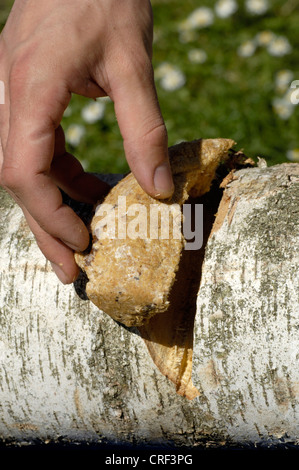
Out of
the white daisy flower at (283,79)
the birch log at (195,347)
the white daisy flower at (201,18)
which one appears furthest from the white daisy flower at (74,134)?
the birch log at (195,347)

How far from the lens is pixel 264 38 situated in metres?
3.72

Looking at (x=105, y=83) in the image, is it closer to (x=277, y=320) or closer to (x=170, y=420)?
(x=277, y=320)

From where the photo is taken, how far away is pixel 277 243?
153 centimetres

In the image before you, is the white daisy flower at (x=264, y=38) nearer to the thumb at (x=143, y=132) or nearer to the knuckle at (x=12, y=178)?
the thumb at (x=143, y=132)

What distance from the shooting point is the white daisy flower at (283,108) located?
3336mm

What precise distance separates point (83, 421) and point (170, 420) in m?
0.31

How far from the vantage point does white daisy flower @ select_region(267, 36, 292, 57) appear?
362 cm

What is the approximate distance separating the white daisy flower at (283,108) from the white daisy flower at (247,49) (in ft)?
1.68

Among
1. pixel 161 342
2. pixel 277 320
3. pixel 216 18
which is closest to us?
pixel 277 320

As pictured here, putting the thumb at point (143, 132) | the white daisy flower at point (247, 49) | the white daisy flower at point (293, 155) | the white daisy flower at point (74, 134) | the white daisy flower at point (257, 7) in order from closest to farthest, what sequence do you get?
the thumb at point (143, 132), the white daisy flower at point (293, 155), the white daisy flower at point (74, 134), the white daisy flower at point (247, 49), the white daisy flower at point (257, 7)

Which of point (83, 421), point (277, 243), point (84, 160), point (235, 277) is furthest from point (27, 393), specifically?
point (84, 160)

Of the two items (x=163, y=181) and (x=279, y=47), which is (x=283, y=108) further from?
(x=163, y=181)

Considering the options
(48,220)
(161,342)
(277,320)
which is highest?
(48,220)

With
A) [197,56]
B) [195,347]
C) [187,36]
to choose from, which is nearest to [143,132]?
[195,347]
